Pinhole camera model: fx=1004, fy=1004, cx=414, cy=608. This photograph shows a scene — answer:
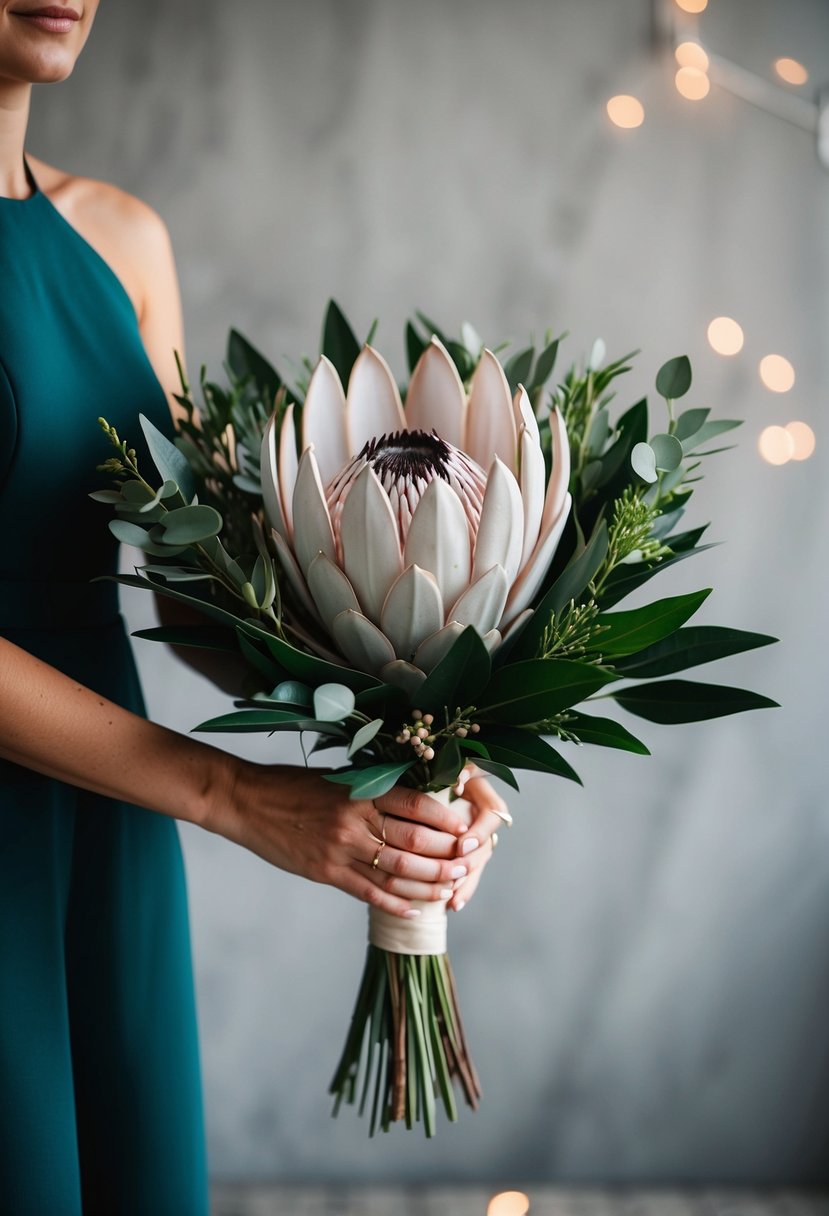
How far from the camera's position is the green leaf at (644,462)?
71 centimetres

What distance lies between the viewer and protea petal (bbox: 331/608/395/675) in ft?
2.25

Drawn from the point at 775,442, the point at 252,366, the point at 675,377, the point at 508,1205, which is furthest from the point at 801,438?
the point at 508,1205

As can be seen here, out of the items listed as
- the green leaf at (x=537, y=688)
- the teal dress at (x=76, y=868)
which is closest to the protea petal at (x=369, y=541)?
the green leaf at (x=537, y=688)

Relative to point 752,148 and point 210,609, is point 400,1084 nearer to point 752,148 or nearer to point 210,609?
point 210,609

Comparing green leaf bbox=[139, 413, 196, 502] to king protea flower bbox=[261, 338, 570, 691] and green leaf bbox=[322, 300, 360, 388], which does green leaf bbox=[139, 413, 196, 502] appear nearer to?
king protea flower bbox=[261, 338, 570, 691]

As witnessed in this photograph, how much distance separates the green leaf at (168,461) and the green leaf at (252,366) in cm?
22

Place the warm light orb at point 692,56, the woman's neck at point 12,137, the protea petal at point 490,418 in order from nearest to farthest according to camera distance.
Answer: the protea petal at point 490,418, the woman's neck at point 12,137, the warm light orb at point 692,56

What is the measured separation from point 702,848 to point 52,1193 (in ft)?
3.48

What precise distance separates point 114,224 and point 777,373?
0.95m

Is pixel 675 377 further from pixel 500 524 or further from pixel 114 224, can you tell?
pixel 114 224

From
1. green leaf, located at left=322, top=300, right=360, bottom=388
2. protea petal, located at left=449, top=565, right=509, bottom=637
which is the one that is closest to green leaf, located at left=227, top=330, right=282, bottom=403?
green leaf, located at left=322, top=300, right=360, bottom=388

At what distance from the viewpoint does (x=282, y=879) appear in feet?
5.19

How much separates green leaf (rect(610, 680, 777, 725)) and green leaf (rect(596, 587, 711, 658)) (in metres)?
0.08

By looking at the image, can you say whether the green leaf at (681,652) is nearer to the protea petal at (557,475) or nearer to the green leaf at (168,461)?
the protea petal at (557,475)
